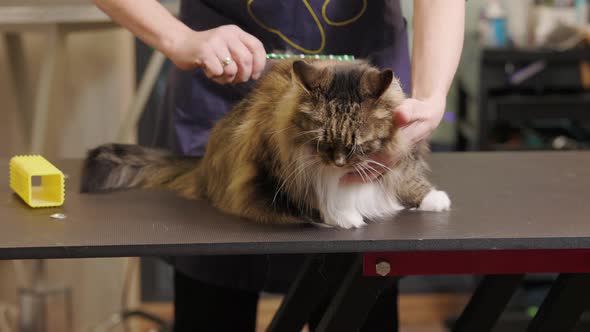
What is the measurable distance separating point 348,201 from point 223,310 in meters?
0.43

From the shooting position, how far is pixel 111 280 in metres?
2.66

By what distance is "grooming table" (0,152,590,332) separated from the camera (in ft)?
3.39

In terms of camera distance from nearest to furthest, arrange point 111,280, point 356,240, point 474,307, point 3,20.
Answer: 1. point 356,240
2. point 474,307
3. point 3,20
4. point 111,280

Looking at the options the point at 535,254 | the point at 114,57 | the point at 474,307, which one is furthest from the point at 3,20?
the point at 535,254

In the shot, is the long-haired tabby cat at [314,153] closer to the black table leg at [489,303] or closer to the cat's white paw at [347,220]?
the cat's white paw at [347,220]

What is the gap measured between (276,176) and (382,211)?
17cm

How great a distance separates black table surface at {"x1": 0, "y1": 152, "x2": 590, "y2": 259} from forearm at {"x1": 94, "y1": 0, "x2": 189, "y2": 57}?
0.84ft

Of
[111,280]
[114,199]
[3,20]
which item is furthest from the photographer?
[111,280]

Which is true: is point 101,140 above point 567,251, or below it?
below

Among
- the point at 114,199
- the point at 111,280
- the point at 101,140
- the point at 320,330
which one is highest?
the point at 114,199

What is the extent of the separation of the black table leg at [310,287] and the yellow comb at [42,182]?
1.29 ft

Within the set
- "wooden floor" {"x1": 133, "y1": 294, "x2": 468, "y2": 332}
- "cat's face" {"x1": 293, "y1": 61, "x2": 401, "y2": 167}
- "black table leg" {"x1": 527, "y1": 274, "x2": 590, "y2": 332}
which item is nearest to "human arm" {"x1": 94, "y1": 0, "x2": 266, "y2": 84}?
"cat's face" {"x1": 293, "y1": 61, "x2": 401, "y2": 167}

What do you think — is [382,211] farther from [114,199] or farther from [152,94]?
[152,94]

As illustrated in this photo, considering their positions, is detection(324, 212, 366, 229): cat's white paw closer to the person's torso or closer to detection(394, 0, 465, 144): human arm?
detection(394, 0, 465, 144): human arm
